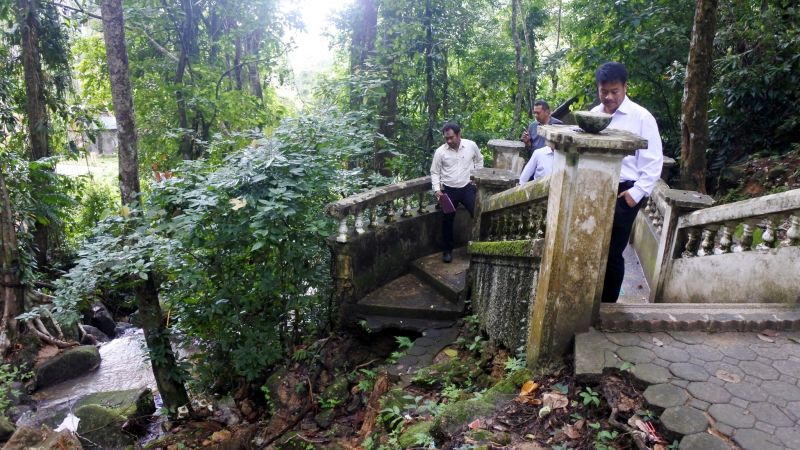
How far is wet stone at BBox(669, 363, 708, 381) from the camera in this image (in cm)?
333

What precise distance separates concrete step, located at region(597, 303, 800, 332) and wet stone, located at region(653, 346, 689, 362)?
247mm

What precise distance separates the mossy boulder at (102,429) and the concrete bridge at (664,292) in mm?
3818

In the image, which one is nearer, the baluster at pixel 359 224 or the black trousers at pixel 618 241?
the black trousers at pixel 618 241

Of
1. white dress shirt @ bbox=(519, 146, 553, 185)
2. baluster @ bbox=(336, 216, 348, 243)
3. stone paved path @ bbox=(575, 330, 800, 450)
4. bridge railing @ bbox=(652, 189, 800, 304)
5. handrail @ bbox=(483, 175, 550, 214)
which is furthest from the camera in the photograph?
baluster @ bbox=(336, 216, 348, 243)

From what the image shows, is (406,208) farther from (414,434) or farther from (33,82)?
(33,82)

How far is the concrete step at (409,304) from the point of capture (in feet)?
21.6

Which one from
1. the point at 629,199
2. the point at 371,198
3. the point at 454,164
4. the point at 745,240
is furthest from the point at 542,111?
the point at 629,199

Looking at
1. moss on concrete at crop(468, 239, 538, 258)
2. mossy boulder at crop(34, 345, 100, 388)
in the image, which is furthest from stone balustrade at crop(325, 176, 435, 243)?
mossy boulder at crop(34, 345, 100, 388)

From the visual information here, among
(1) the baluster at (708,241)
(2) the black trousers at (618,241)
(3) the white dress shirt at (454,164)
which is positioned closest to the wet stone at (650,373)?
(2) the black trousers at (618,241)

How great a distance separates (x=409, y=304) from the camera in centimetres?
676

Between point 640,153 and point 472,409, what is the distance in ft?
7.12

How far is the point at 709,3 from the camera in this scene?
595cm

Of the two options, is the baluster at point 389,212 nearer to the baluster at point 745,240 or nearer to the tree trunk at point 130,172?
the tree trunk at point 130,172

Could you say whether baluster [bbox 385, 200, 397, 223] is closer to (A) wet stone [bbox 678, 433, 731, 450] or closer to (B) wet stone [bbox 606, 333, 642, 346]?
(B) wet stone [bbox 606, 333, 642, 346]
